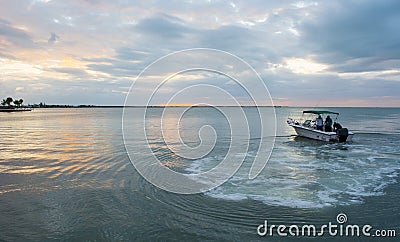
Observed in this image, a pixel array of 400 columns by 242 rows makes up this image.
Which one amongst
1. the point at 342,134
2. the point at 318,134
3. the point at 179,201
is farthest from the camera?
the point at 318,134

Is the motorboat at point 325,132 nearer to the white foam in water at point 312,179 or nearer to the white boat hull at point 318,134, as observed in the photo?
the white boat hull at point 318,134

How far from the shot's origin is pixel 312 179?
11.4 meters

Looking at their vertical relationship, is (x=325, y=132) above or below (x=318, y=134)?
above

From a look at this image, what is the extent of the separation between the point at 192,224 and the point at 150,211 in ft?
4.70

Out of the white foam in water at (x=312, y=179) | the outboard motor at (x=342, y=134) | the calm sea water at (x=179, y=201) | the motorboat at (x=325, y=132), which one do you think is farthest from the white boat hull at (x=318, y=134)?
the calm sea water at (x=179, y=201)

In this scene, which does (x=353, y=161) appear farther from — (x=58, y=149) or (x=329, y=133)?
(x=58, y=149)

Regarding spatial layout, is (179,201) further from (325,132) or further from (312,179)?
(325,132)

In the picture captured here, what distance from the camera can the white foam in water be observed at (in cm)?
907

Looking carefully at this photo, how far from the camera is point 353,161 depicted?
15250 millimetres

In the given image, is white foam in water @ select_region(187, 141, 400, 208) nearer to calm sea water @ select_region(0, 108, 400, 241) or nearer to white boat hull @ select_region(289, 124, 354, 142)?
calm sea water @ select_region(0, 108, 400, 241)

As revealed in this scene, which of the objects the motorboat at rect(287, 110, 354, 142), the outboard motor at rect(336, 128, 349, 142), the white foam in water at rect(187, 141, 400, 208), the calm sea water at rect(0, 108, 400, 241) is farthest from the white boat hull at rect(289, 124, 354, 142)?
the calm sea water at rect(0, 108, 400, 241)

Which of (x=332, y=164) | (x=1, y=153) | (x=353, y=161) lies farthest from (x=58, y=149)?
(x=353, y=161)

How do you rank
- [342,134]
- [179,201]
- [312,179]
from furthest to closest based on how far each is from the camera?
1. [342,134]
2. [312,179]
3. [179,201]

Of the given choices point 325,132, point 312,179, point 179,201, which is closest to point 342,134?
point 325,132
